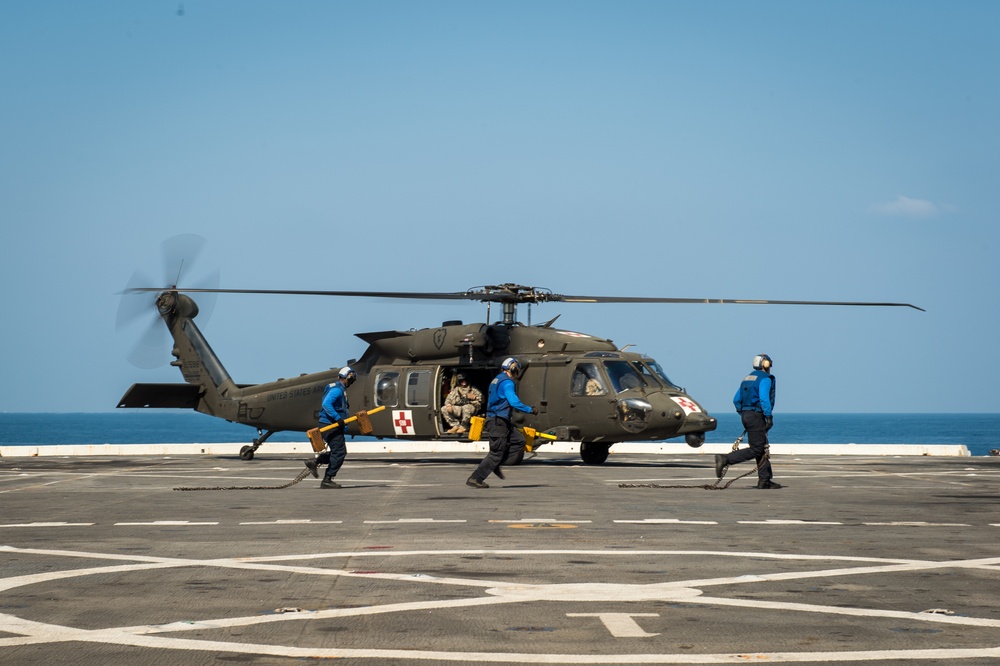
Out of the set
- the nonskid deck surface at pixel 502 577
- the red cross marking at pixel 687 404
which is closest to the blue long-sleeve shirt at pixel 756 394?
the nonskid deck surface at pixel 502 577

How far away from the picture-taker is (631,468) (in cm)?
2761

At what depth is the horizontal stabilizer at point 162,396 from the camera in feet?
107

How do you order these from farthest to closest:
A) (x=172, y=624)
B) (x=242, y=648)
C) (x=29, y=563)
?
(x=29, y=563) < (x=172, y=624) < (x=242, y=648)

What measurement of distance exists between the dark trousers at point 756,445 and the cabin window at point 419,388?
1009cm

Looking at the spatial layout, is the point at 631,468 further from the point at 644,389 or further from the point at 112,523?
the point at 112,523

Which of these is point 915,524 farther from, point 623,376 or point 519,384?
point 519,384

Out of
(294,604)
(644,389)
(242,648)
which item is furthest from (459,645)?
(644,389)

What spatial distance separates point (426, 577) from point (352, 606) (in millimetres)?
1440

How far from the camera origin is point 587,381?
1073 inches

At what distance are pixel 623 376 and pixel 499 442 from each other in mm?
7684

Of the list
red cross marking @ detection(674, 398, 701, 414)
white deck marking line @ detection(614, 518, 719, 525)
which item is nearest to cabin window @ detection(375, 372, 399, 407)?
red cross marking @ detection(674, 398, 701, 414)

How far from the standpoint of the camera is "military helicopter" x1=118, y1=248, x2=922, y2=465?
26.7 meters

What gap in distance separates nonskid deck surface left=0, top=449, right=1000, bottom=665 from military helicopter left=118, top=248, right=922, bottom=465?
755 centimetres

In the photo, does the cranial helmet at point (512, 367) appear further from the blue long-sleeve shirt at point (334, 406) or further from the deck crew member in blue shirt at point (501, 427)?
the blue long-sleeve shirt at point (334, 406)
